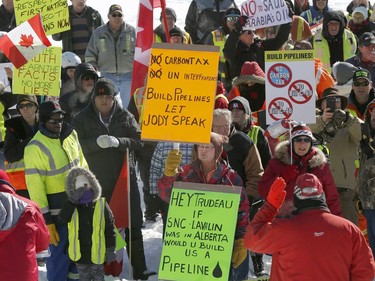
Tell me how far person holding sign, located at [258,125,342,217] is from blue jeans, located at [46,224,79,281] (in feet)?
5.74

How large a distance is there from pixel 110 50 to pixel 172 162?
5823 millimetres

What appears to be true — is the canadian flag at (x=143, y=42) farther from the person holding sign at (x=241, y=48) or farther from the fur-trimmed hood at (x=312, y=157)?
the fur-trimmed hood at (x=312, y=157)

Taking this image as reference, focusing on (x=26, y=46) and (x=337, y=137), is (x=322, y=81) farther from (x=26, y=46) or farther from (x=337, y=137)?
(x=26, y=46)

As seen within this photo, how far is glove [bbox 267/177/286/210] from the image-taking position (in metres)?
6.57

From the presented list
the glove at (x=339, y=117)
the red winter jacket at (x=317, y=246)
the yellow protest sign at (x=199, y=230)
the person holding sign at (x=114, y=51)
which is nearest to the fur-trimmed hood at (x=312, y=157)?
the glove at (x=339, y=117)

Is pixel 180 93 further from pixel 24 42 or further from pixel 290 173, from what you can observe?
pixel 24 42

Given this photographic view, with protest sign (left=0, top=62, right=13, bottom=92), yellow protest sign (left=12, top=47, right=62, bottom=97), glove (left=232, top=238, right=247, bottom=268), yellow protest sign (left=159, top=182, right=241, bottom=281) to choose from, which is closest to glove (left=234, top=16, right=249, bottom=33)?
yellow protest sign (left=12, top=47, right=62, bottom=97)

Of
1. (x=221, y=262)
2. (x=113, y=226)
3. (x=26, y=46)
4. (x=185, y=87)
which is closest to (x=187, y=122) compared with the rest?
(x=185, y=87)

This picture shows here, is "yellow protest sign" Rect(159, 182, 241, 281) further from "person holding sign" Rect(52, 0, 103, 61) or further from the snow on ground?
"person holding sign" Rect(52, 0, 103, 61)

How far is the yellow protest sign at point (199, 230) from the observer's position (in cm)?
715

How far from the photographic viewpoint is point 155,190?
348 inches

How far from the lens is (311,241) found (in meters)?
6.45

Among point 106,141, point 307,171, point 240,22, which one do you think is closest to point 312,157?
point 307,171

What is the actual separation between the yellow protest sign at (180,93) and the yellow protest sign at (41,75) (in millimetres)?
3373
